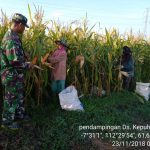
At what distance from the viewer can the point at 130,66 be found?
8305 millimetres

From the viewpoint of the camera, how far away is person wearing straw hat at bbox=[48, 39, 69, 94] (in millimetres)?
6215

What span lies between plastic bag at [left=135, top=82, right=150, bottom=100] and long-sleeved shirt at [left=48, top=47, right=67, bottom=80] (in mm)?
2925

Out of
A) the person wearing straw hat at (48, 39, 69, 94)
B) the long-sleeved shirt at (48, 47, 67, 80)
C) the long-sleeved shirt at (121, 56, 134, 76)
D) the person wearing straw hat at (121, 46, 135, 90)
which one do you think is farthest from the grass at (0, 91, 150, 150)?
the long-sleeved shirt at (121, 56, 134, 76)

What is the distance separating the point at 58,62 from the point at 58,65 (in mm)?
56

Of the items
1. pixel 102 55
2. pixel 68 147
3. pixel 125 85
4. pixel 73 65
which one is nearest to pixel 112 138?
pixel 68 147

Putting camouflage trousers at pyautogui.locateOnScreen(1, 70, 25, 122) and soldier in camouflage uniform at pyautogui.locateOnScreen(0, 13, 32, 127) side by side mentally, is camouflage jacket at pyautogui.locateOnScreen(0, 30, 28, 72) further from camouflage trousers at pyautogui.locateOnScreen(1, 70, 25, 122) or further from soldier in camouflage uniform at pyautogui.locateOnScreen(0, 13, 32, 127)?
camouflage trousers at pyautogui.locateOnScreen(1, 70, 25, 122)

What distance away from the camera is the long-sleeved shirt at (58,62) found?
244 inches

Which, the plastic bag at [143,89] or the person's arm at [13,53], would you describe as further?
the plastic bag at [143,89]

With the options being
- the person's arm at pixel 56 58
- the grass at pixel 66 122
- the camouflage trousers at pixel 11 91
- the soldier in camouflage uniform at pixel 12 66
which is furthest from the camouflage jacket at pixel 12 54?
the person's arm at pixel 56 58

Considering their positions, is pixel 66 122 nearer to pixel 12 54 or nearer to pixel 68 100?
pixel 68 100

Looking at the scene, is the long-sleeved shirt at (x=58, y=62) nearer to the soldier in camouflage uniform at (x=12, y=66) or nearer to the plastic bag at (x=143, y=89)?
the soldier in camouflage uniform at (x=12, y=66)

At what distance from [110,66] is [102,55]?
0.31 meters

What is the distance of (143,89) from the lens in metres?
8.57

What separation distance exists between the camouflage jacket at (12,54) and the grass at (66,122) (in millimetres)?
989
